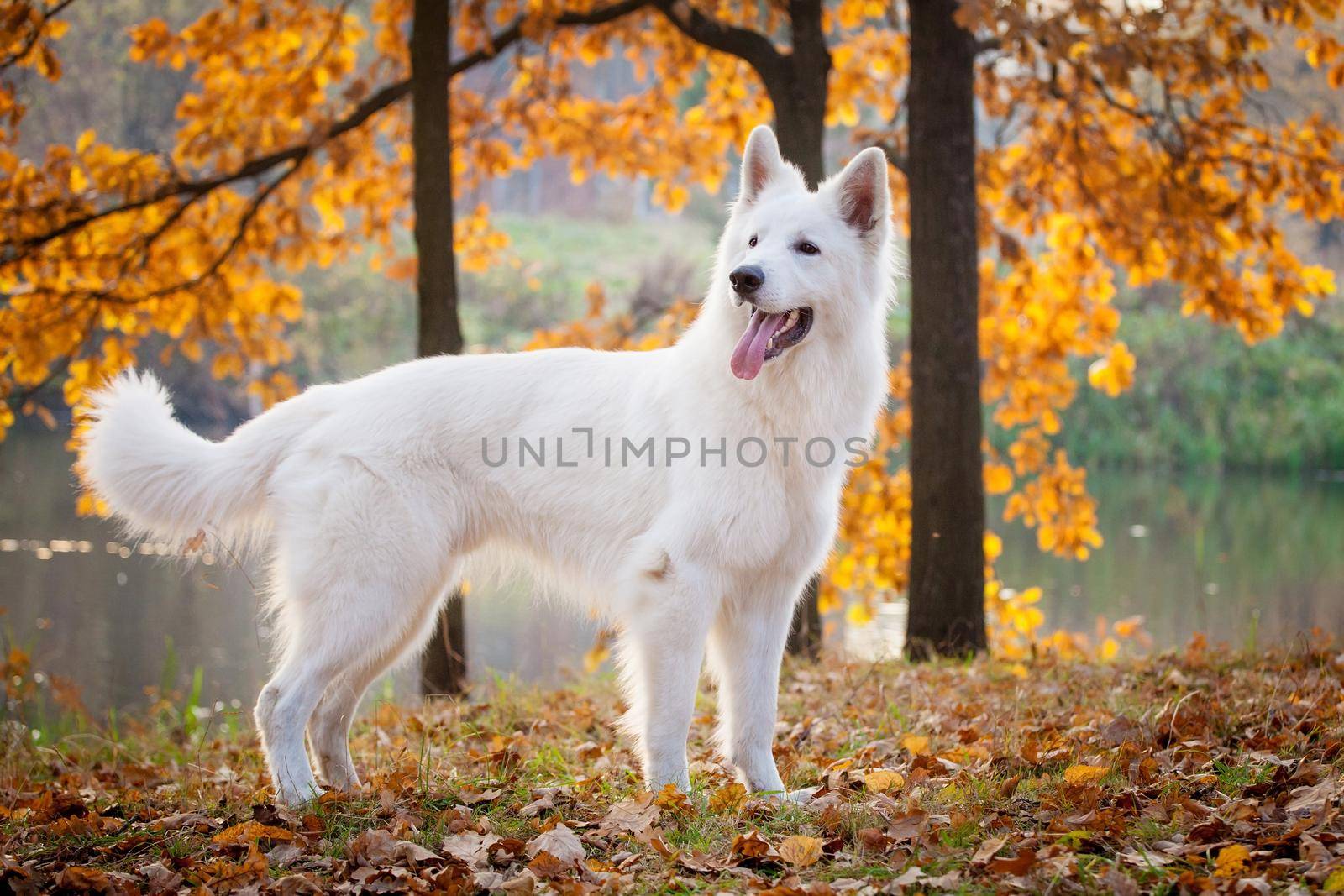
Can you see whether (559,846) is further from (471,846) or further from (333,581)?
(333,581)

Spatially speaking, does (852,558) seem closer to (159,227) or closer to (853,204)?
(853,204)

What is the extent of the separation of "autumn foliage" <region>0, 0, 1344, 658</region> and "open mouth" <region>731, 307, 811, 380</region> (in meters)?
2.62

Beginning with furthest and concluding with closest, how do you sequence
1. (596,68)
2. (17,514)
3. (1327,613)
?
(596,68)
(17,514)
(1327,613)

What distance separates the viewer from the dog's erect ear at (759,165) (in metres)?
3.76

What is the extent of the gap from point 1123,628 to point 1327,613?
103 inches

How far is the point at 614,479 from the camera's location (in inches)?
150

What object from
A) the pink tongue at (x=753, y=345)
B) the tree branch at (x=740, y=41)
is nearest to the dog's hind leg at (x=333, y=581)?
the pink tongue at (x=753, y=345)

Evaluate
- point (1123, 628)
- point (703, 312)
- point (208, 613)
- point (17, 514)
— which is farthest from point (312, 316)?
point (703, 312)

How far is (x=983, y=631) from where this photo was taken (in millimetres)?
6059

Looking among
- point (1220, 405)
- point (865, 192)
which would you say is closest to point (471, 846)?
point (865, 192)

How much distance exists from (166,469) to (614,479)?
159 cm

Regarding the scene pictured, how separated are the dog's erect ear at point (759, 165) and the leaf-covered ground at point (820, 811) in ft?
6.78

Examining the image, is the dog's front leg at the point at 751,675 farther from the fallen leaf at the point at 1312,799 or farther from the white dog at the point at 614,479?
the fallen leaf at the point at 1312,799

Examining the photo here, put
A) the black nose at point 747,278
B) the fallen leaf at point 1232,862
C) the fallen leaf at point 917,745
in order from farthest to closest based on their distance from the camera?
the fallen leaf at point 917,745 → the black nose at point 747,278 → the fallen leaf at point 1232,862
